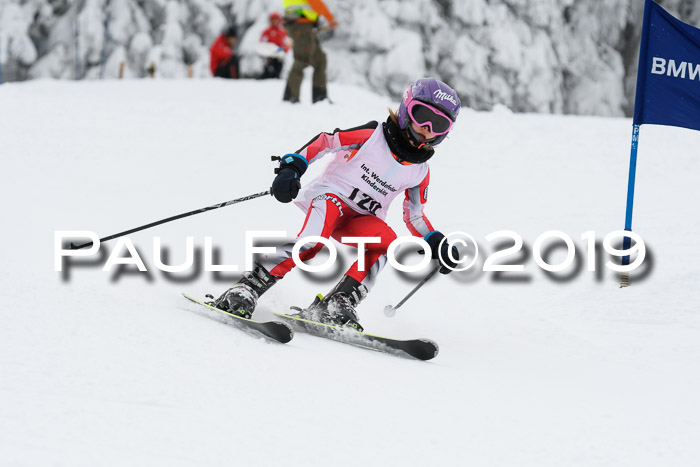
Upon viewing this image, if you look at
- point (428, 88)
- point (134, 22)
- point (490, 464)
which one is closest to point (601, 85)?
point (134, 22)

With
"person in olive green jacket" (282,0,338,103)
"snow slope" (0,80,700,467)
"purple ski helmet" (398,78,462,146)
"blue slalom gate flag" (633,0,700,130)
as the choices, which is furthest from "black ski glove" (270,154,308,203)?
"person in olive green jacket" (282,0,338,103)

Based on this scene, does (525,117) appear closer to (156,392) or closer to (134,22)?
(156,392)

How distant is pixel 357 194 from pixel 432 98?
0.69 meters

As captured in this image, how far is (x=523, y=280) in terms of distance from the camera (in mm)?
5605

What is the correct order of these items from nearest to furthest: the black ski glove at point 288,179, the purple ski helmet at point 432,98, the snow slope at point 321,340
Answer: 1. the snow slope at point 321,340
2. the black ski glove at point 288,179
3. the purple ski helmet at point 432,98

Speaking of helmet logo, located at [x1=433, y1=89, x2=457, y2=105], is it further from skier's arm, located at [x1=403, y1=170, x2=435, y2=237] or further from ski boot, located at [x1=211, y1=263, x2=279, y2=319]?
ski boot, located at [x1=211, y1=263, x2=279, y2=319]

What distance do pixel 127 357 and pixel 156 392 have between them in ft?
1.11

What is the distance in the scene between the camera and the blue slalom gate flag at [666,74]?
5168mm

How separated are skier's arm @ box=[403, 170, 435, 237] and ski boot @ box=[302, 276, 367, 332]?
49cm

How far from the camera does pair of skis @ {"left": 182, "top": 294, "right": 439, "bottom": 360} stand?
344 cm

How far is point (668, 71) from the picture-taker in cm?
523

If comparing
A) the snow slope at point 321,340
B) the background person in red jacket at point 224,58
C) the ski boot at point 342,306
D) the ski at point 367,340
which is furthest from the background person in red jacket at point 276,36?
the ski at point 367,340

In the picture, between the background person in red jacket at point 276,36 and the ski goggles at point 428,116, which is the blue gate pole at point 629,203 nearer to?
the ski goggles at point 428,116

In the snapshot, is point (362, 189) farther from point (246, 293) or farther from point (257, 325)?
point (257, 325)
